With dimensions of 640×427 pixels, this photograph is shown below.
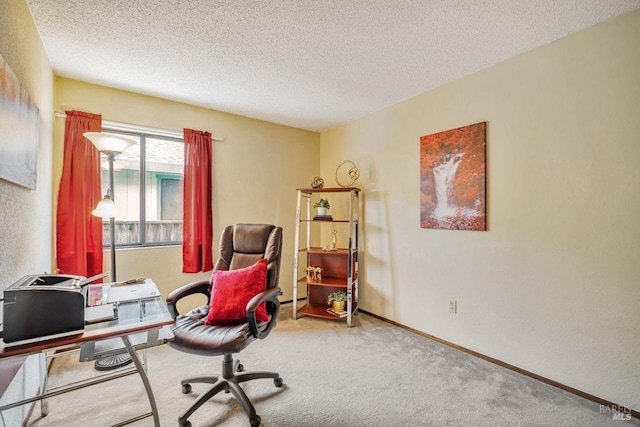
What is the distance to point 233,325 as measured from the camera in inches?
72.0

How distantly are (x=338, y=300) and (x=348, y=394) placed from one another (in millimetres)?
1357

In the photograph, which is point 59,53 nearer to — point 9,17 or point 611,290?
point 9,17

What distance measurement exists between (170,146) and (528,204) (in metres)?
3.33

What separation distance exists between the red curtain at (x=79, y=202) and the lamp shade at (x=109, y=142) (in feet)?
2.16

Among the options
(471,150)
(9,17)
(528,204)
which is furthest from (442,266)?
(9,17)

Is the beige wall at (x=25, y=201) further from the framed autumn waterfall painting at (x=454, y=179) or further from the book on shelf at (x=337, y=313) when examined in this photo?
the framed autumn waterfall painting at (x=454, y=179)

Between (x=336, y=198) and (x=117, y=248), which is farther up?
(x=336, y=198)

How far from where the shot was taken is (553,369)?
200 centimetres

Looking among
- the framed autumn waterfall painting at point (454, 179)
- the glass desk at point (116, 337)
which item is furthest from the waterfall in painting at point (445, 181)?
the glass desk at point (116, 337)

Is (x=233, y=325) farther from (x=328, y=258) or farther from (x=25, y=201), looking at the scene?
(x=328, y=258)

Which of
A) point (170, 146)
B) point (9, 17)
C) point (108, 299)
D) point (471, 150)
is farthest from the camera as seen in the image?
point (170, 146)

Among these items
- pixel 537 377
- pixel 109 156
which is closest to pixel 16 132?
pixel 109 156

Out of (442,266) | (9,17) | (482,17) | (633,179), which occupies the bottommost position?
(442,266)

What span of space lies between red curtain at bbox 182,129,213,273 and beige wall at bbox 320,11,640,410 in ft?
7.05
